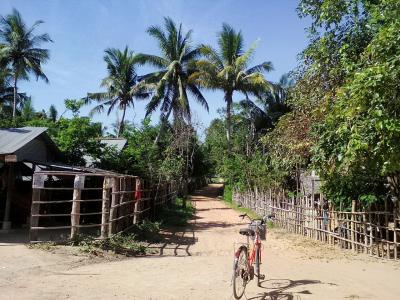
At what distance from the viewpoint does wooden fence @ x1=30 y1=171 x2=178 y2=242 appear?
10.3 m

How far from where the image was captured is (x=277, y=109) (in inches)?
1321

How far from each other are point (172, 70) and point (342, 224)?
2025 cm

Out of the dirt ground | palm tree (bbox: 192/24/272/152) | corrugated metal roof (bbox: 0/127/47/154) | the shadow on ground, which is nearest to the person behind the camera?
the shadow on ground

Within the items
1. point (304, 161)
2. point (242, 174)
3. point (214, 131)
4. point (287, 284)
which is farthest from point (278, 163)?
point (214, 131)

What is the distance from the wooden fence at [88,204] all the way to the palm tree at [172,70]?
11400 millimetres

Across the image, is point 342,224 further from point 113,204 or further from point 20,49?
point 20,49

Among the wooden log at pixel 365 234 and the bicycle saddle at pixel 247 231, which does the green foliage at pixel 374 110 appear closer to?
the bicycle saddle at pixel 247 231

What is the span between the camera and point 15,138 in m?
12.7

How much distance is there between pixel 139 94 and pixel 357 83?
27.3m

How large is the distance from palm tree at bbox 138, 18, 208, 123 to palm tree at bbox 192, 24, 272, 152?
3.00 feet

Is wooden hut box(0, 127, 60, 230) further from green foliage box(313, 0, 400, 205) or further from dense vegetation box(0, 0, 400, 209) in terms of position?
green foliage box(313, 0, 400, 205)

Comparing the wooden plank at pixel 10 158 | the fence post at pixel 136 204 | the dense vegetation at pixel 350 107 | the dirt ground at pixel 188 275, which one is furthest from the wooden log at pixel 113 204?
the dense vegetation at pixel 350 107

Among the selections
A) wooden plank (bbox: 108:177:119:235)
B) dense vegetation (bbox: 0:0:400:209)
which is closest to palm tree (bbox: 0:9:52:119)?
dense vegetation (bbox: 0:0:400:209)

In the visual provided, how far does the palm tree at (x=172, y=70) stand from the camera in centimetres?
2968
